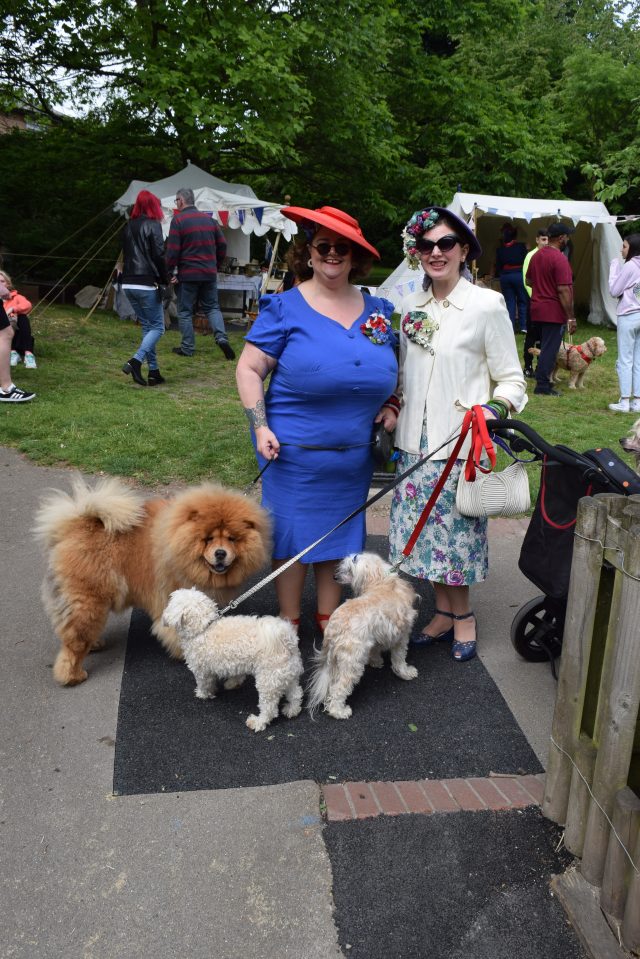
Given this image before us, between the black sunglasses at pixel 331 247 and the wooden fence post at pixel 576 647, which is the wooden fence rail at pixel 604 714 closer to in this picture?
the wooden fence post at pixel 576 647

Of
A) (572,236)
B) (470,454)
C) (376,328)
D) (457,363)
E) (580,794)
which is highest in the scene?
(572,236)

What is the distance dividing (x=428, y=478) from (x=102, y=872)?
2.12 meters

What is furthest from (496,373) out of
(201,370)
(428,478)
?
(201,370)

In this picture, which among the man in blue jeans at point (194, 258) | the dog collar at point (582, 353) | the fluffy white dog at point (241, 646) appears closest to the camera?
Answer: the fluffy white dog at point (241, 646)

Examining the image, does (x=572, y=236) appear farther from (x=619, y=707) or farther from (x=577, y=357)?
(x=619, y=707)

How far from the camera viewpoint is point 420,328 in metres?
3.28

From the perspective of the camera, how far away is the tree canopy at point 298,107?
13375mm

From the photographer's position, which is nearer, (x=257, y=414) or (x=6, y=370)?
(x=257, y=414)

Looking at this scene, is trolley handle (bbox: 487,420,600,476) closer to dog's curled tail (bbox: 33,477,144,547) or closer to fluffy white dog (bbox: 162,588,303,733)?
fluffy white dog (bbox: 162,588,303,733)

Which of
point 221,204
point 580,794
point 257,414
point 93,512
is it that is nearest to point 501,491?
point 257,414

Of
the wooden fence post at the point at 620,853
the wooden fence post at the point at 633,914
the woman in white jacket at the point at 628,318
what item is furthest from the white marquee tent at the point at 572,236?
the wooden fence post at the point at 633,914

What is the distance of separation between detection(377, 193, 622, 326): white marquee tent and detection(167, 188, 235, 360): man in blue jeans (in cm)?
308

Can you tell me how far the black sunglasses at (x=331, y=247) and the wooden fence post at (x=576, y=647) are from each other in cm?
163

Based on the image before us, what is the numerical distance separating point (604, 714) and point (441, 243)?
2070 mm
